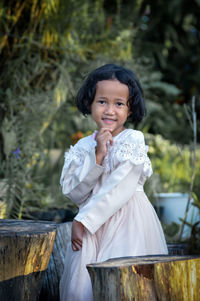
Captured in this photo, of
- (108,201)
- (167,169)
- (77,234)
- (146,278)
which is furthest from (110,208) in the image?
(167,169)

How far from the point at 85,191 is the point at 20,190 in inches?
66.3

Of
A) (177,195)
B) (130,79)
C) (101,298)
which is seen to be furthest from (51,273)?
(177,195)

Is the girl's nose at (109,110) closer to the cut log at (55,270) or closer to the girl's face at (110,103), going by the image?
the girl's face at (110,103)

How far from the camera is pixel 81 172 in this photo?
233 cm

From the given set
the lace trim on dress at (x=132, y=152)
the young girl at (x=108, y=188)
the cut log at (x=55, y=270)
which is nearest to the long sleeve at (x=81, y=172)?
the young girl at (x=108, y=188)

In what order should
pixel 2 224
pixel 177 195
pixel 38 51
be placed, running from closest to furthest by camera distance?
pixel 2 224 → pixel 177 195 → pixel 38 51

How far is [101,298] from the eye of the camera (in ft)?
6.27

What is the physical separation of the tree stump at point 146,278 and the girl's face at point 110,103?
0.78 meters

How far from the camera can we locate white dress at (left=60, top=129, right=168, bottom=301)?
2.26 metres

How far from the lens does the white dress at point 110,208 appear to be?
2264 mm

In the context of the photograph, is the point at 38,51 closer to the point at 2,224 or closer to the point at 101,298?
the point at 2,224

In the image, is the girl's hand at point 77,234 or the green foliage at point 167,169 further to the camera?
the green foliage at point 167,169

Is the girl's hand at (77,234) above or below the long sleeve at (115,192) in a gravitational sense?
below

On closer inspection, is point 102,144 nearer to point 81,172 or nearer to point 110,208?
point 81,172
